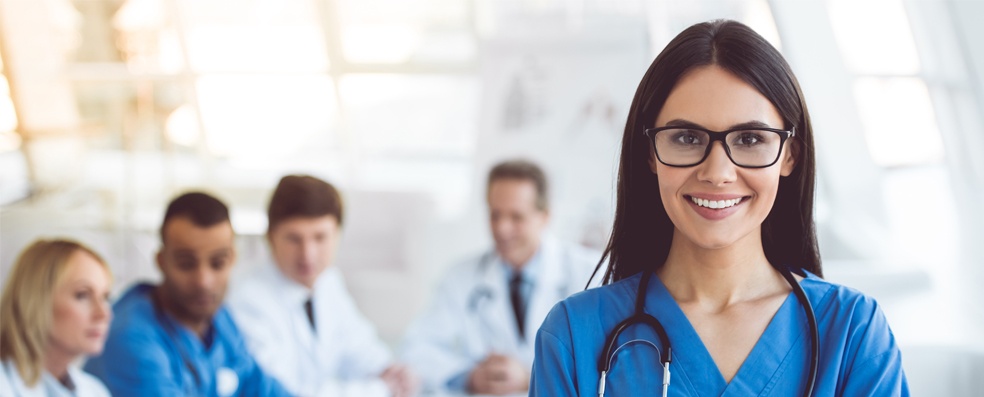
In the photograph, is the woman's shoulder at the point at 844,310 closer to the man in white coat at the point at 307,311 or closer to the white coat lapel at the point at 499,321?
the man in white coat at the point at 307,311

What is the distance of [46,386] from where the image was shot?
1.64 meters

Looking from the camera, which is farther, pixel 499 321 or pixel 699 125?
pixel 499 321

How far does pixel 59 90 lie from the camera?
2367mm

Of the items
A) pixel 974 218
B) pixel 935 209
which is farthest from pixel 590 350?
pixel 935 209

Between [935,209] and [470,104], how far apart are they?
114 inches

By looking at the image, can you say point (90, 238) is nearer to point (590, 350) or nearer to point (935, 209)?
point (590, 350)

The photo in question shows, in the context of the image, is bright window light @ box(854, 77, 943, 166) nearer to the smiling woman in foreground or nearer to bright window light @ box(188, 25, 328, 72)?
the smiling woman in foreground

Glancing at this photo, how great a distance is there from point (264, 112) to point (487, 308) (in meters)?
2.94

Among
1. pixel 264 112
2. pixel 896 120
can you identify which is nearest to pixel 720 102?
pixel 896 120

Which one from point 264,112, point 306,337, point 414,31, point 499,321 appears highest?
point 414,31

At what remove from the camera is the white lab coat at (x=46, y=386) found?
1.62 m

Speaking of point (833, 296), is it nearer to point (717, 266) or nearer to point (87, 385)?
point (717, 266)

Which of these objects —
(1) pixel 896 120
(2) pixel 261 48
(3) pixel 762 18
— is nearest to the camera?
(1) pixel 896 120

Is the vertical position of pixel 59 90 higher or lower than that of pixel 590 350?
higher
